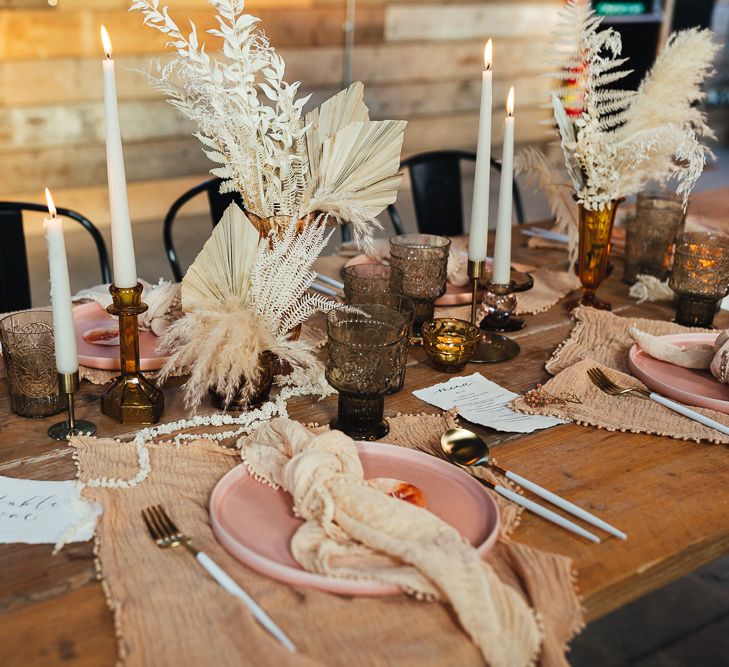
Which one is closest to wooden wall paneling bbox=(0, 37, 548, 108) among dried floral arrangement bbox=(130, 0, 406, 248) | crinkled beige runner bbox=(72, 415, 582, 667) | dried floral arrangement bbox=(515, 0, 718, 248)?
dried floral arrangement bbox=(515, 0, 718, 248)

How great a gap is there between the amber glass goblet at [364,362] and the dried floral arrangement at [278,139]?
0.55 feet

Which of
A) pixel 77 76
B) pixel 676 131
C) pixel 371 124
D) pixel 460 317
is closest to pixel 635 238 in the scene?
pixel 676 131

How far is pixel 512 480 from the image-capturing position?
3.43 feet

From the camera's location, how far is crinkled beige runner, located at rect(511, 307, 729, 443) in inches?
47.5

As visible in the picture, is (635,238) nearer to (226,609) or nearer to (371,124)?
(371,124)

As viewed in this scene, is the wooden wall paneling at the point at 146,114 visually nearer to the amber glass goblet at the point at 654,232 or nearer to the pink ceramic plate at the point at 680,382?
the amber glass goblet at the point at 654,232

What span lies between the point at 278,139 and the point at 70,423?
0.50m

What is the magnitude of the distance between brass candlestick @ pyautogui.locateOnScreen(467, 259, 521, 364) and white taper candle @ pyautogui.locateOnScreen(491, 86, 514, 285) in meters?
0.03

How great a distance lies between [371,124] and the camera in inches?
51.6

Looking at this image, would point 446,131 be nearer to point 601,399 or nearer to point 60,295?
point 601,399

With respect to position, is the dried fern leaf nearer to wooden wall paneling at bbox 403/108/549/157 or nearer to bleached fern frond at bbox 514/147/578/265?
bleached fern frond at bbox 514/147/578/265

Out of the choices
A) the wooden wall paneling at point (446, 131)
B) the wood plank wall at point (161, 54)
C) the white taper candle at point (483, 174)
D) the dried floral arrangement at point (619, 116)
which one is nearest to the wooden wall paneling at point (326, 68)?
the wood plank wall at point (161, 54)

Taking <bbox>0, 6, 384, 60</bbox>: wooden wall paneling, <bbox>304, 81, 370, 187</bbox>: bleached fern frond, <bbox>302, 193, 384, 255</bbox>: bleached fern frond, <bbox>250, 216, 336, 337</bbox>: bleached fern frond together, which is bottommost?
<bbox>250, 216, 336, 337</bbox>: bleached fern frond

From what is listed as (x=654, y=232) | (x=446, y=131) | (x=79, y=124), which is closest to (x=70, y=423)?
(x=654, y=232)
